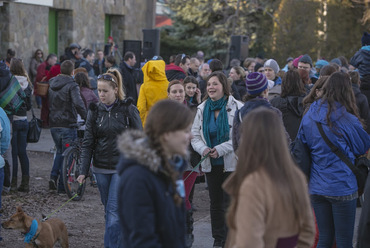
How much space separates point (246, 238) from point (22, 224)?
4.11 meters

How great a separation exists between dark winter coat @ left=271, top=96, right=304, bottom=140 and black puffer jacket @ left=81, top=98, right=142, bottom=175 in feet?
6.96

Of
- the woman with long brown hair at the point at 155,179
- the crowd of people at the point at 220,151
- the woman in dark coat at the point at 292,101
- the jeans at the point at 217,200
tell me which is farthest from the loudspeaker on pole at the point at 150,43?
the woman with long brown hair at the point at 155,179

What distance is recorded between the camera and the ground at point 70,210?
7.77 meters

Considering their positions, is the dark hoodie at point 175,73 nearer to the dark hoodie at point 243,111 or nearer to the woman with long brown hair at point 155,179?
the dark hoodie at point 243,111

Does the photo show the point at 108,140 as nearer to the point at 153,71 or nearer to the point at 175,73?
the point at 153,71

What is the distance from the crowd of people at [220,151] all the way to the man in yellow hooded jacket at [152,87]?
0.02 m

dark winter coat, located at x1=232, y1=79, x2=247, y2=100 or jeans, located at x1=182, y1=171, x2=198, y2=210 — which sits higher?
dark winter coat, located at x1=232, y1=79, x2=247, y2=100

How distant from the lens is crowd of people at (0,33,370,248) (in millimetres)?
3318

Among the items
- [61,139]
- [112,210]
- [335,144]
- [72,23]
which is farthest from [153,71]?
[72,23]

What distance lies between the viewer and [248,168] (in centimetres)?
335

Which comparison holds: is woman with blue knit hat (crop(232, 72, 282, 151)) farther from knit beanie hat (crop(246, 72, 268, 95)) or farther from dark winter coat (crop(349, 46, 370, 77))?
dark winter coat (crop(349, 46, 370, 77))

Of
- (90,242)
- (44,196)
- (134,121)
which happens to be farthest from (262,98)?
(44,196)

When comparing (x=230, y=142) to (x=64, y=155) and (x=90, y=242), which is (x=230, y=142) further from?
(x=64, y=155)

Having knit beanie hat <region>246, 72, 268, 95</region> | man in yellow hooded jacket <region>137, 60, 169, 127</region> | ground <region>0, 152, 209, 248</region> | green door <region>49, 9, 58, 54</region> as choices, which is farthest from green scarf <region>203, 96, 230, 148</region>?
green door <region>49, 9, 58, 54</region>
